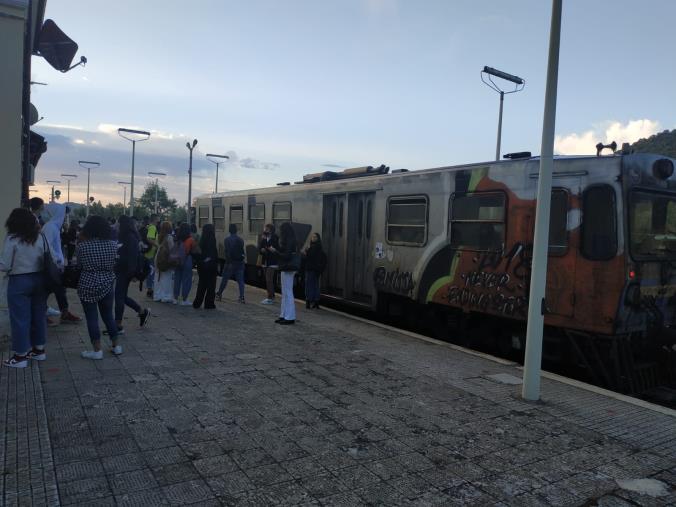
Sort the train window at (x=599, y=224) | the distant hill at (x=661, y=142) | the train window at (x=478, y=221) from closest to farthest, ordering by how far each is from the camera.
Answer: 1. the train window at (x=599, y=224)
2. the train window at (x=478, y=221)
3. the distant hill at (x=661, y=142)

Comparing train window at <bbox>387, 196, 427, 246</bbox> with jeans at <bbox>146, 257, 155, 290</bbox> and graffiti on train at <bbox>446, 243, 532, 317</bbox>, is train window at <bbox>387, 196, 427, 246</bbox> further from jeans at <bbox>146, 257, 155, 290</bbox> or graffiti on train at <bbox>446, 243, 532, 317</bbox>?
jeans at <bbox>146, 257, 155, 290</bbox>

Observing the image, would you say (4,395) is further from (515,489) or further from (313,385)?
(515,489)

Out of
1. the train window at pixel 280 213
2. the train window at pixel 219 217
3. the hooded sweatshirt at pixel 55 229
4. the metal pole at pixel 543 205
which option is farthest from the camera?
the train window at pixel 219 217

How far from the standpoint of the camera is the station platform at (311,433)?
3.54 metres

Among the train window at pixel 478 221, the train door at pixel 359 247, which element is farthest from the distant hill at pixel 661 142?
the train window at pixel 478 221

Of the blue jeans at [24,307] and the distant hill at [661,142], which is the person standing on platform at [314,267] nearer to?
the blue jeans at [24,307]

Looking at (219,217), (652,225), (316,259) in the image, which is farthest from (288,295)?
(219,217)

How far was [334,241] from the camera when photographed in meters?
12.1

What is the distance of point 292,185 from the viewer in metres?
14.1

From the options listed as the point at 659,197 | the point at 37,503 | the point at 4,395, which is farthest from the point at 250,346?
the point at 659,197

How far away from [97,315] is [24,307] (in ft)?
2.53

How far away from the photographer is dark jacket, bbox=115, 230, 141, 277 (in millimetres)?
7414

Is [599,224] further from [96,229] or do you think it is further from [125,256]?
[125,256]

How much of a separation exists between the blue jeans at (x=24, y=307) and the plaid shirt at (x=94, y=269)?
44 cm
